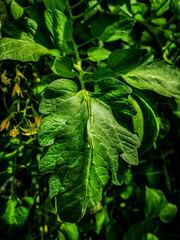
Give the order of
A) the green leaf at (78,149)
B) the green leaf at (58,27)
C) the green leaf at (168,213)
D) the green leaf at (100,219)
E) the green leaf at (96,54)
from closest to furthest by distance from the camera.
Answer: the green leaf at (78,149) → the green leaf at (58,27) → the green leaf at (96,54) → the green leaf at (100,219) → the green leaf at (168,213)

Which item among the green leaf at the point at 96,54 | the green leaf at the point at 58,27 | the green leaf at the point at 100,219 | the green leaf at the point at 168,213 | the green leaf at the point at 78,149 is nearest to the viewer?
the green leaf at the point at 78,149

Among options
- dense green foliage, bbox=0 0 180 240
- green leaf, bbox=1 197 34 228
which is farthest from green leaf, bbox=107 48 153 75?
green leaf, bbox=1 197 34 228

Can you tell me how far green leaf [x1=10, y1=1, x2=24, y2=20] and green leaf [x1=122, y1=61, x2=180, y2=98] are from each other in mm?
357

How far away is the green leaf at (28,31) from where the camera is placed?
58 centimetres

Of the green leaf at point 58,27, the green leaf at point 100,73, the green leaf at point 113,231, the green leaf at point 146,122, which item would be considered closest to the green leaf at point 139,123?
the green leaf at point 146,122

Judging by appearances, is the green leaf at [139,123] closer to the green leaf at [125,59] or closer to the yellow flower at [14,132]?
the green leaf at [125,59]

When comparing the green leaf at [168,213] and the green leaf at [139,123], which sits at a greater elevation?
the green leaf at [139,123]

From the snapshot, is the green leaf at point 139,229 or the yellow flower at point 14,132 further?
the green leaf at point 139,229

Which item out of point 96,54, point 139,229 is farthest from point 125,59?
point 139,229

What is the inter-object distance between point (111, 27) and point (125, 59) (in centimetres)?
15

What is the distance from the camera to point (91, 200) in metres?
0.48

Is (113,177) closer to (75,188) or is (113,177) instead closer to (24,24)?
(75,188)

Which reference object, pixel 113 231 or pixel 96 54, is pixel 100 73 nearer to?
pixel 96 54

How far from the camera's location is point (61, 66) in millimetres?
588
